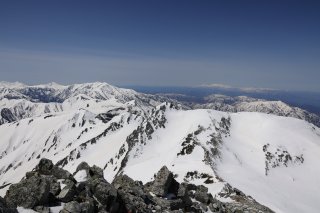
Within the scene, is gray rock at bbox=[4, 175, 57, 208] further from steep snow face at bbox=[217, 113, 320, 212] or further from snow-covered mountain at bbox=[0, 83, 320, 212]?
steep snow face at bbox=[217, 113, 320, 212]

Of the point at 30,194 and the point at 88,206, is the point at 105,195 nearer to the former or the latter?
the point at 88,206

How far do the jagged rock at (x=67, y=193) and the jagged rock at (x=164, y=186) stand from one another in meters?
16.6

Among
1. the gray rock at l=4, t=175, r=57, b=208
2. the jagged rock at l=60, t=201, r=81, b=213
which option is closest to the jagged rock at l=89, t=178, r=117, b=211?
the jagged rock at l=60, t=201, r=81, b=213

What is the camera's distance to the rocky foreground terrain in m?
31.2

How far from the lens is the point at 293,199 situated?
96000mm

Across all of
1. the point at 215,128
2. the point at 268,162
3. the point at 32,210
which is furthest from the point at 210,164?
the point at 32,210

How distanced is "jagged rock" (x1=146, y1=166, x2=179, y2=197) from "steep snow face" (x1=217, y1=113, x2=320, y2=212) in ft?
115

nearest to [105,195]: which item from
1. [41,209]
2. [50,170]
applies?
[41,209]

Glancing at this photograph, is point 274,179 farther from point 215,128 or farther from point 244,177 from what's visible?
point 215,128

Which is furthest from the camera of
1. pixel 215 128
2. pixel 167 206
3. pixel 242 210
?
pixel 215 128

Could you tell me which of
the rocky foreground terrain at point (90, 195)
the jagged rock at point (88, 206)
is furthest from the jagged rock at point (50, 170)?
the jagged rock at point (88, 206)

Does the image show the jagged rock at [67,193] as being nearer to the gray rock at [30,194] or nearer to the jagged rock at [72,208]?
the gray rock at [30,194]

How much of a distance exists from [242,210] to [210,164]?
4601 cm

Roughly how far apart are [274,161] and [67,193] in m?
106
